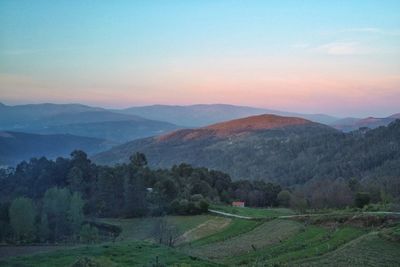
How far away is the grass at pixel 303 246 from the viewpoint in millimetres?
38031

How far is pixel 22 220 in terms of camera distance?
65.1 meters

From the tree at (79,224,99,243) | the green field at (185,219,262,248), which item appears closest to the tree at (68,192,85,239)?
the tree at (79,224,99,243)

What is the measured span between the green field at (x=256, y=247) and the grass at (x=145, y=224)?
1.56ft

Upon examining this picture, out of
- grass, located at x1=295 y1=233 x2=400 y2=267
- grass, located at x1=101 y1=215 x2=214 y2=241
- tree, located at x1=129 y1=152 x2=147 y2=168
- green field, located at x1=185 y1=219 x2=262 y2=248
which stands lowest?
grass, located at x1=101 y1=215 x2=214 y2=241

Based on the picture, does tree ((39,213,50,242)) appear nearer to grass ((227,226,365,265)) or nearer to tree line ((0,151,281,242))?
tree line ((0,151,281,242))

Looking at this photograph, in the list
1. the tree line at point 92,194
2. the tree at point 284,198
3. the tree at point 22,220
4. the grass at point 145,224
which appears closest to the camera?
the tree at point 22,220

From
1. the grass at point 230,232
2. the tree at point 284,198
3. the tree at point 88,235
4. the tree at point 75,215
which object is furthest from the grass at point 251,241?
the tree at point 284,198

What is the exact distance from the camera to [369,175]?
125 metres

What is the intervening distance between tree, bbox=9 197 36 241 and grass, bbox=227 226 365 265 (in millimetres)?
33831

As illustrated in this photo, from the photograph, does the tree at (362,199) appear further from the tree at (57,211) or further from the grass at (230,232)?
the tree at (57,211)

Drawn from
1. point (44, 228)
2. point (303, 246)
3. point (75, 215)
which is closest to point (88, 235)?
point (44, 228)

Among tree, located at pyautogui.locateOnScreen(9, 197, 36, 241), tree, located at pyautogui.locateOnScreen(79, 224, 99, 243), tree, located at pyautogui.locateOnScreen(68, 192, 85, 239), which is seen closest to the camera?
tree, located at pyautogui.locateOnScreen(79, 224, 99, 243)

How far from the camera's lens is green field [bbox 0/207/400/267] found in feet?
106

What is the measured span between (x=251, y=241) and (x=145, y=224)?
91.8 ft
